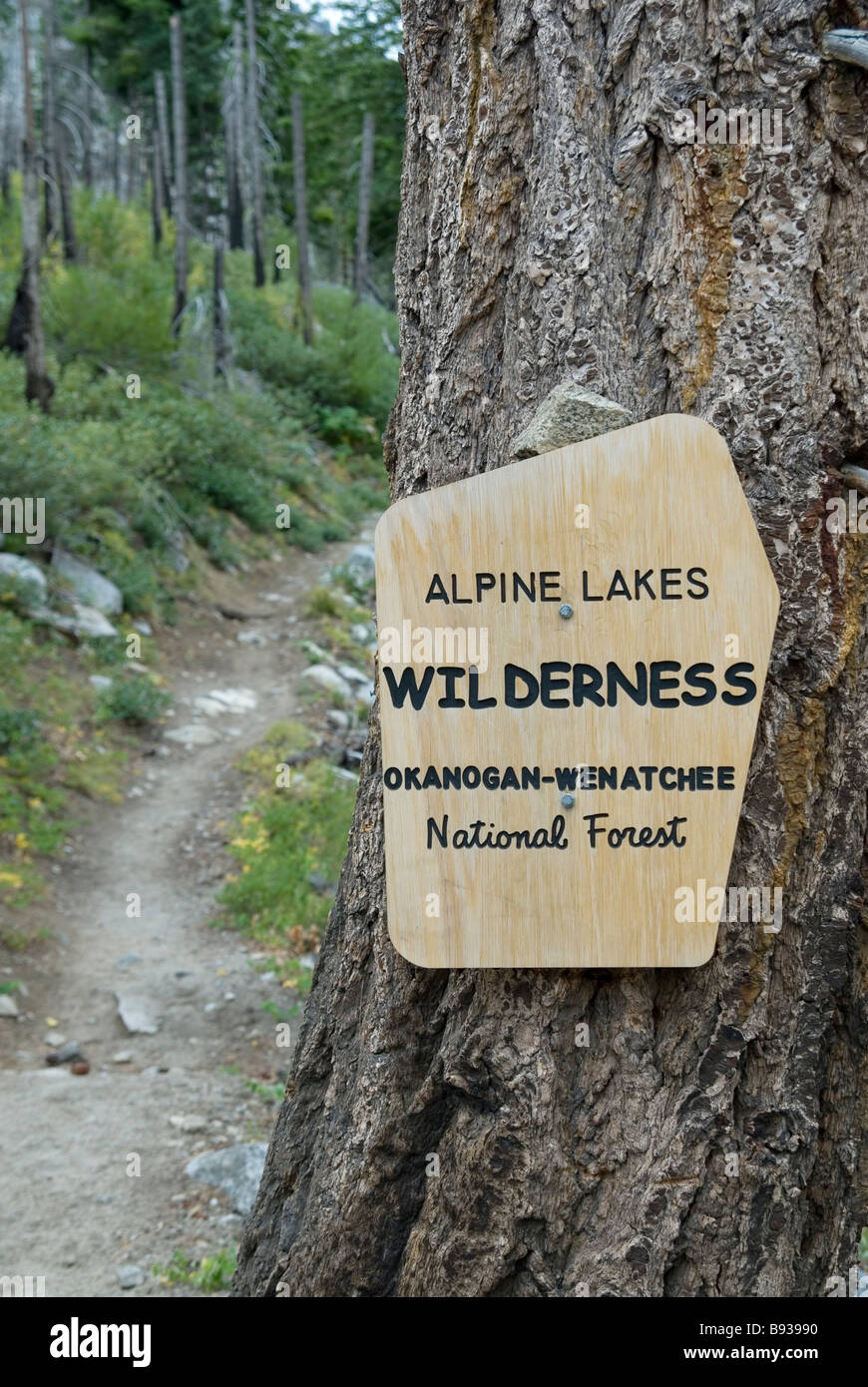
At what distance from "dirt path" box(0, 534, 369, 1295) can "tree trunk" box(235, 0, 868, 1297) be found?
2.12 metres

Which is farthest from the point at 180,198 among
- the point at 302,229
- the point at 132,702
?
the point at 132,702

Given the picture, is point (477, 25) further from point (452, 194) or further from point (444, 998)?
point (444, 998)

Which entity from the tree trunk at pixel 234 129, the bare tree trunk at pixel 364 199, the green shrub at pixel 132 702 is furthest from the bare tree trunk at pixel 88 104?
the green shrub at pixel 132 702

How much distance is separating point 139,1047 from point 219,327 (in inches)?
559

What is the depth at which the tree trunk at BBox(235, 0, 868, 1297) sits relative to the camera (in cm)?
179

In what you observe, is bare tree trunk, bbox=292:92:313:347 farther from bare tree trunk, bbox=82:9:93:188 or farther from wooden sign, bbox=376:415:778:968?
wooden sign, bbox=376:415:778:968

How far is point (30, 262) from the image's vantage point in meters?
12.2

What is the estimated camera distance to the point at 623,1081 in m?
1.87

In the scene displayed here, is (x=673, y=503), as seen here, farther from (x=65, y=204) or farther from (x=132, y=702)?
(x=65, y=204)

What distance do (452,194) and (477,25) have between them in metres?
0.30

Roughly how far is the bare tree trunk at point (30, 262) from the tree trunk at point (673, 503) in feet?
37.6

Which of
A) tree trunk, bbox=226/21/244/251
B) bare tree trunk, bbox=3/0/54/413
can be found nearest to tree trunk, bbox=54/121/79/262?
tree trunk, bbox=226/21/244/251

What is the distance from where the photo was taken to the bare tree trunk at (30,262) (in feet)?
39.1

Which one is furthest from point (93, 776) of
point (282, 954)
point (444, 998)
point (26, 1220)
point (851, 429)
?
point (851, 429)
